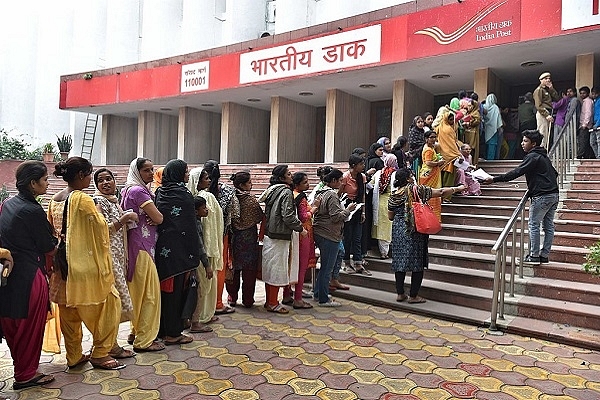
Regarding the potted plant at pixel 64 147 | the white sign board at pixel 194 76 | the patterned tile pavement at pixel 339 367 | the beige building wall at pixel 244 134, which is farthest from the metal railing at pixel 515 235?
the potted plant at pixel 64 147

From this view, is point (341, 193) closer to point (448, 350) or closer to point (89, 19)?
point (448, 350)

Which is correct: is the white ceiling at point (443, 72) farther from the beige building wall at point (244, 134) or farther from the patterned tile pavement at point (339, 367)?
the patterned tile pavement at point (339, 367)

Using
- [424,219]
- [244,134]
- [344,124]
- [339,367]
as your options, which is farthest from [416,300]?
[244,134]

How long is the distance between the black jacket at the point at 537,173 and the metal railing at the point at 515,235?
0.12m

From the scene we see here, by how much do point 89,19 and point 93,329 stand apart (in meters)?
18.6

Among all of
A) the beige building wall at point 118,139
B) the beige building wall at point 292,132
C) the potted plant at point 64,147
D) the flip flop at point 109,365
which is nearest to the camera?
the flip flop at point 109,365

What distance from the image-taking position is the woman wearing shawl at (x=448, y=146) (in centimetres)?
622

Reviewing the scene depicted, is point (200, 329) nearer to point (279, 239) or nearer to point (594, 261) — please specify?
point (279, 239)

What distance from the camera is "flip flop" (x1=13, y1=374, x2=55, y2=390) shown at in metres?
2.79

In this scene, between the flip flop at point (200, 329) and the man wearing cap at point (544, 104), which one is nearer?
the flip flop at point (200, 329)

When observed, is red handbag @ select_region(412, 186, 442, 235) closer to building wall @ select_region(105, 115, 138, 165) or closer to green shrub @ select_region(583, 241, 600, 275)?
green shrub @ select_region(583, 241, 600, 275)

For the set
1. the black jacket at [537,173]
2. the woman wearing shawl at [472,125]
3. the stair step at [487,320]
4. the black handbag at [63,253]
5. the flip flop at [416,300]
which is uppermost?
the woman wearing shawl at [472,125]

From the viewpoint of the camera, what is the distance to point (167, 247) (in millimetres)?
3529

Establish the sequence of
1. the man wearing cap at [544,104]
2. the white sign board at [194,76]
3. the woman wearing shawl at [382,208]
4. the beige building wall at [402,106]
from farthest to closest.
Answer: the white sign board at [194,76] < the beige building wall at [402,106] < the man wearing cap at [544,104] < the woman wearing shawl at [382,208]
